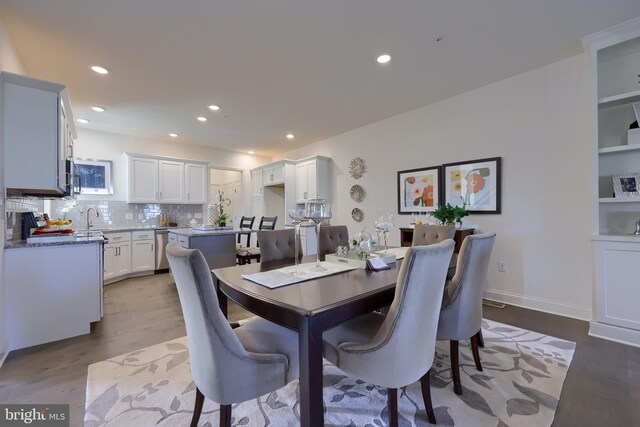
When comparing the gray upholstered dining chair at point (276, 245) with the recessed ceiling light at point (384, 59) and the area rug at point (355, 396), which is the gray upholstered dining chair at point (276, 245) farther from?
the recessed ceiling light at point (384, 59)

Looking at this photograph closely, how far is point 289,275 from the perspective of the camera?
154 centimetres

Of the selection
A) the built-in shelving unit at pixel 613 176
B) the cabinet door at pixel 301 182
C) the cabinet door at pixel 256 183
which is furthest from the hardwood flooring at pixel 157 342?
the cabinet door at pixel 256 183

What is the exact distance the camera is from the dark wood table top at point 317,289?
3.55 ft

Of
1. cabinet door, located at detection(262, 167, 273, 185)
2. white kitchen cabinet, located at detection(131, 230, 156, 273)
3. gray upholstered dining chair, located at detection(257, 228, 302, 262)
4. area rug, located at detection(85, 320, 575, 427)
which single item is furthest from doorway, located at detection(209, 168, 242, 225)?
area rug, located at detection(85, 320, 575, 427)

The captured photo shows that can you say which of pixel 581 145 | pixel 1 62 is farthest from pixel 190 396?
pixel 581 145

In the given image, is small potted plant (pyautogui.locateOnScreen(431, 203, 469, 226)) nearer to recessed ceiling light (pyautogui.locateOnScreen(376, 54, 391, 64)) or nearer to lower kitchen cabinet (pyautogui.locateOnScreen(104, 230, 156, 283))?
recessed ceiling light (pyautogui.locateOnScreen(376, 54, 391, 64))

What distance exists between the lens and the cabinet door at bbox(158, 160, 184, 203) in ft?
17.6

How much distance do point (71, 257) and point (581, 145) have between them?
200 inches

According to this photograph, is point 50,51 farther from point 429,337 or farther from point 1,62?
point 429,337

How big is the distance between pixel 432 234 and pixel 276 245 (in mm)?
1501

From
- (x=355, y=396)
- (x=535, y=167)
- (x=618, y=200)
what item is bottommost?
(x=355, y=396)

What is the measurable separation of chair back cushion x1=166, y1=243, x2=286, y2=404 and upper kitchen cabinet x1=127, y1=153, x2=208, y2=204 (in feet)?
16.0

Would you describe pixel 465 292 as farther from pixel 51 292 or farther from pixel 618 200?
pixel 51 292

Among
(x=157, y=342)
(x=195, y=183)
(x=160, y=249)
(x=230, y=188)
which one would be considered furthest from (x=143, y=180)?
(x=157, y=342)
